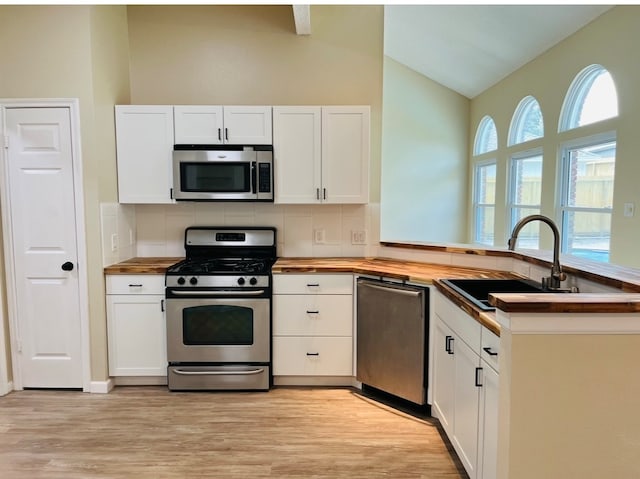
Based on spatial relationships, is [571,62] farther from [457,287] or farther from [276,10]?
[457,287]

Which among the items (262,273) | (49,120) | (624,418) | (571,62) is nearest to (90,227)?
(49,120)

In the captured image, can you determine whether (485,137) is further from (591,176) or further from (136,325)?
(136,325)

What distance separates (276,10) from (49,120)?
1.89m

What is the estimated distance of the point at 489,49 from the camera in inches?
218

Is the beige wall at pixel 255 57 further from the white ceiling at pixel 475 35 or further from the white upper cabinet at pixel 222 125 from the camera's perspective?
the white ceiling at pixel 475 35

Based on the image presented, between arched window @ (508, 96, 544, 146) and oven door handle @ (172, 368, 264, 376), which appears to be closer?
oven door handle @ (172, 368, 264, 376)

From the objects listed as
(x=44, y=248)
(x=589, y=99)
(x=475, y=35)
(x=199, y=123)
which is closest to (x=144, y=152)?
(x=199, y=123)

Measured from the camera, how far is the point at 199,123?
3230 millimetres

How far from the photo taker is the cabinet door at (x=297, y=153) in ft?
10.6

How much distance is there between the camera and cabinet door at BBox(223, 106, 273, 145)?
10.6ft

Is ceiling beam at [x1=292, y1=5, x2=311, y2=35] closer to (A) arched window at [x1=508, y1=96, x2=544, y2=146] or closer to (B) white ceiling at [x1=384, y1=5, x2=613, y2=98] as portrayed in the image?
(B) white ceiling at [x1=384, y1=5, x2=613, y2=98]

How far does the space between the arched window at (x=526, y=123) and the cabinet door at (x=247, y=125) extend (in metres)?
3.92

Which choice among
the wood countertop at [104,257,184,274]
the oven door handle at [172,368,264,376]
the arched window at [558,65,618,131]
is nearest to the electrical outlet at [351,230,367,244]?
the oven door handle at [172,368,264,376]

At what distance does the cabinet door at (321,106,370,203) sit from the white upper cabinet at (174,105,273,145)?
18.2 inches
